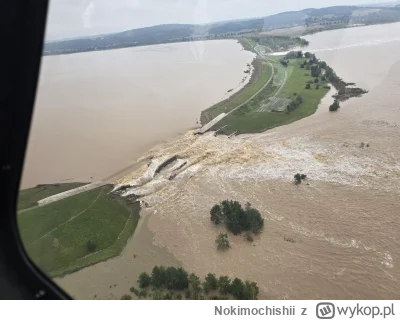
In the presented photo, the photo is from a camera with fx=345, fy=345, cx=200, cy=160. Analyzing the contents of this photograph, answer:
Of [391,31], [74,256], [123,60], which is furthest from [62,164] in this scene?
[391,31]

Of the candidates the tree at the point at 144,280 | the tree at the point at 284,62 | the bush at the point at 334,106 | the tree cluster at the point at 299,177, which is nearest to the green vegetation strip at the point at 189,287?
the tree at the point at 144,280

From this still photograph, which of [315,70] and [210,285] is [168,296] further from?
[315,70]

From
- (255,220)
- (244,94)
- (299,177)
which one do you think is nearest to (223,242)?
(255,220)

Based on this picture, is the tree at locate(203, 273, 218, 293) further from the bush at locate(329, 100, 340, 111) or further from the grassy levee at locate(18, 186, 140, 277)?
the bush at locate(329, 100, 340, 111)

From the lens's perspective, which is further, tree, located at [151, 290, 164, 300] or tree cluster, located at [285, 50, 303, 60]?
tree cluster, located at [285, 50, 303, 60]

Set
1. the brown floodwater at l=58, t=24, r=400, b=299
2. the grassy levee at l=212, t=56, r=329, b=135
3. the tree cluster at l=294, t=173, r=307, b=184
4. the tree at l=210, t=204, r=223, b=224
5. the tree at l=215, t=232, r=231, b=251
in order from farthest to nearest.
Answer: the grassy levee at l=212, t=56, r=329, b=135, the tree cluster at l=294, t=173, r=307, b=184, the tree at l=210, t=204, r=223, b=224, the tree at l=215, t=232, r=231, b=251, the brown floodwater at l=58, t=24, r=400, b=299

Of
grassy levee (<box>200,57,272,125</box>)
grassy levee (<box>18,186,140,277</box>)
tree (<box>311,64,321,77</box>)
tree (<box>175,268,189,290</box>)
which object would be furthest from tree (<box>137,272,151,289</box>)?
tree (<box>311,64,321,77</box>)

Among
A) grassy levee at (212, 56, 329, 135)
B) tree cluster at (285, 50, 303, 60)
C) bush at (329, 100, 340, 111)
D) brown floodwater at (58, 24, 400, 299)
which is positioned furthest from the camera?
tree cluster at (285, 50, 303, 60)
